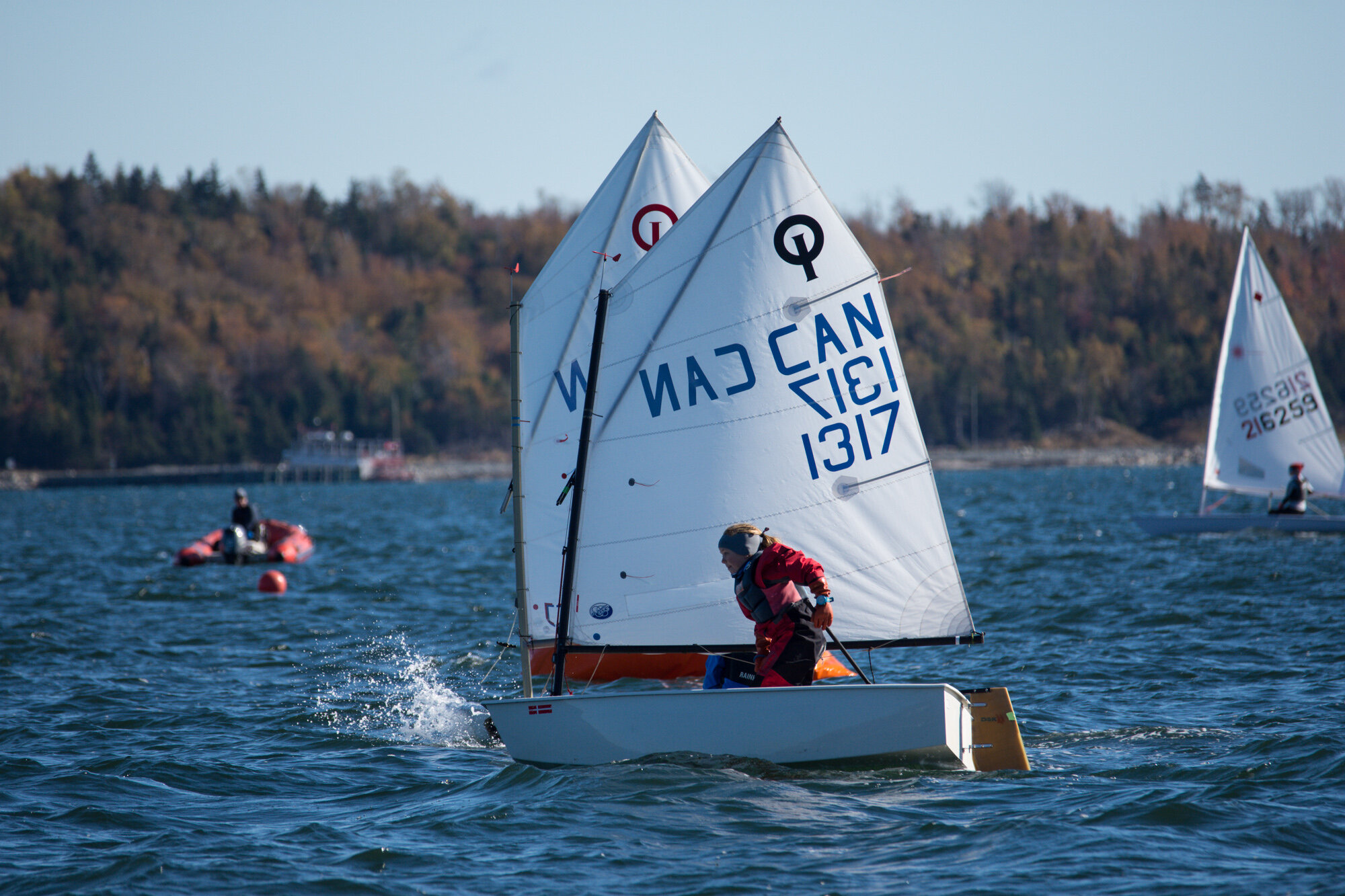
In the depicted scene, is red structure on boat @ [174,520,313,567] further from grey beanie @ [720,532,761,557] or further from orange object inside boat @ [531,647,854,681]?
grey beanie @ [720,532,761,557]

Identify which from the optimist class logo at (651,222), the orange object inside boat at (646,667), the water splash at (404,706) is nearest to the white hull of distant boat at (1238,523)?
the orange object inside boat at (646,667)

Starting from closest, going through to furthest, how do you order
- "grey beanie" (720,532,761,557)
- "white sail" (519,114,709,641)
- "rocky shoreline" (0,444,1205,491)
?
"grey beanie" (720,532,761,557) → "white sail" (519,114,709,641) → "rocky shoreline" (0,444,1205,491)

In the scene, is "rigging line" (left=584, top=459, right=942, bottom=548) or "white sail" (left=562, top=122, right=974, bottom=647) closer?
"white sail" (left=562, top=122, right=974, bottom=647)

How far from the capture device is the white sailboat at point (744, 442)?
873cm

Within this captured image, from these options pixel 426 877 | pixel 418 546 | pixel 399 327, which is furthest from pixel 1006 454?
pixel 426 877

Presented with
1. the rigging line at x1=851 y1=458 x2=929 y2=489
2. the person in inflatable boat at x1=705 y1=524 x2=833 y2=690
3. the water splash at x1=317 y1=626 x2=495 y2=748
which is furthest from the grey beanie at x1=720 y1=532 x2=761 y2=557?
the water splash at x1=317 y1=626 x2=495 y2=748

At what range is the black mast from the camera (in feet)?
28.7

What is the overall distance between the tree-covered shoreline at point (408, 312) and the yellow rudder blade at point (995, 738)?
10034 centimetres

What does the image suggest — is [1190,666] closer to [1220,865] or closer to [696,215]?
[1220,865]

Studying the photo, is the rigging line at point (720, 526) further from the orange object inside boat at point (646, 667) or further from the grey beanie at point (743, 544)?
the orange object inside boat at point (646, 667)

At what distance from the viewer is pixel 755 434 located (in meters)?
8.91

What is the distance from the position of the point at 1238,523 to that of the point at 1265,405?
2.71 metres

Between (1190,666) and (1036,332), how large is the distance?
400ft

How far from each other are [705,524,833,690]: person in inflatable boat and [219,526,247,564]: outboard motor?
1876 centimetres
